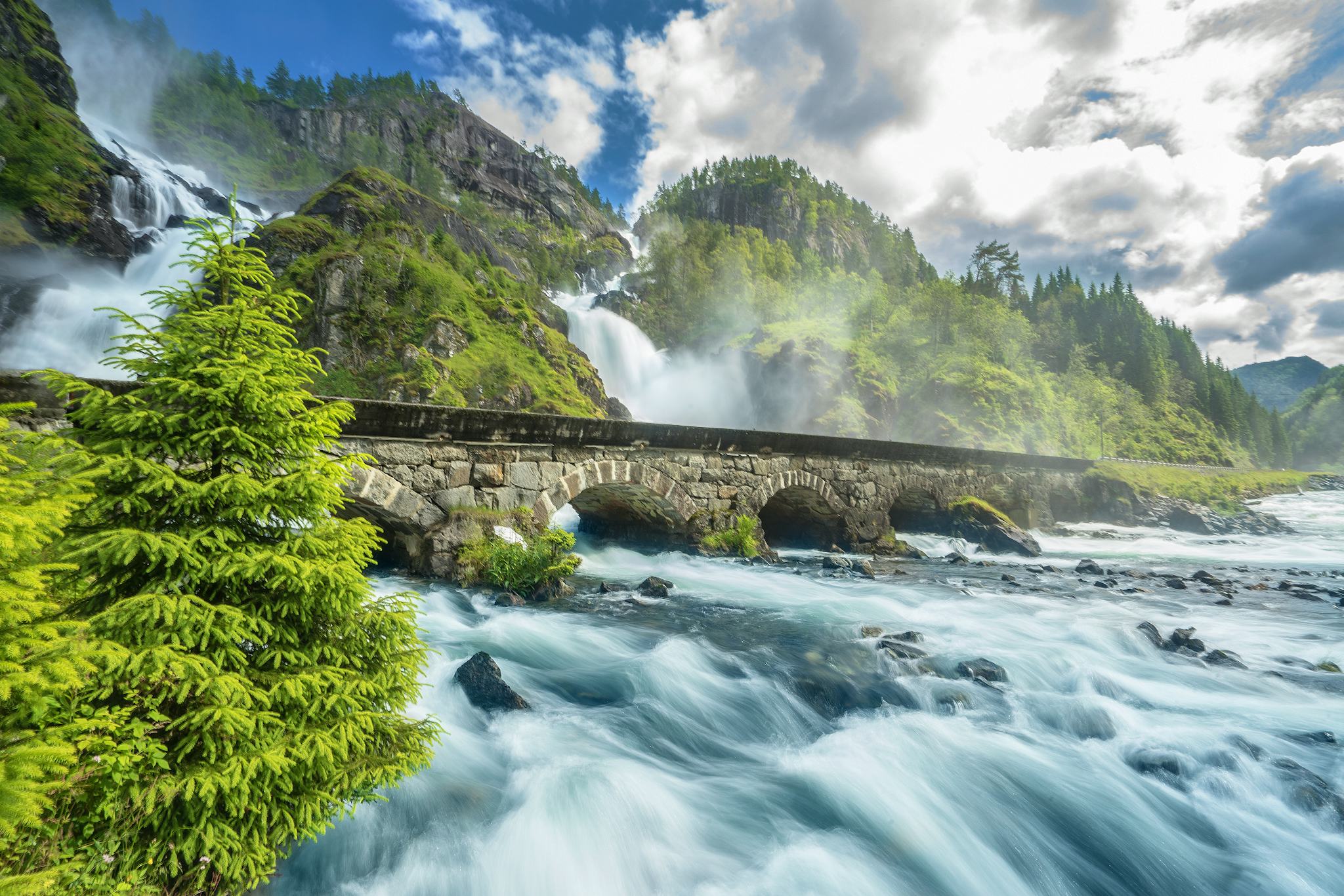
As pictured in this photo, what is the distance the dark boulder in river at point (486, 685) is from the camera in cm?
518

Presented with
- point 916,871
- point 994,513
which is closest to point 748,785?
point 916,871

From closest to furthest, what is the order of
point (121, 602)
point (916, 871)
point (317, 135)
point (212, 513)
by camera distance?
1. point (121, 602)
2. point (212, 513)
3. point (916, 871)
4. point (317, 135)

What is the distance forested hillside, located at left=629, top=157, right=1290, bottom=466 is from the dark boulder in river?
128ft

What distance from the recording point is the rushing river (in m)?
3.53

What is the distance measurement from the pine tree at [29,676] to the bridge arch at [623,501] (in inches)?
295

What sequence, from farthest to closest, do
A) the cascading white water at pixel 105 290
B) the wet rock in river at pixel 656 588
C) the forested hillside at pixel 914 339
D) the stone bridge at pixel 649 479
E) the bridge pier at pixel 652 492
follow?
the forested hillside at pixel 914 339, the cascading white water at pixel 105 290, the wet rock in river at pixel 656 588, the bridge pier at pixel 652 492, the stone bridge at pixel 649 479

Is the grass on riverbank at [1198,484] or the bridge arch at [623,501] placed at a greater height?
the grass on riverbank at [1198,484]

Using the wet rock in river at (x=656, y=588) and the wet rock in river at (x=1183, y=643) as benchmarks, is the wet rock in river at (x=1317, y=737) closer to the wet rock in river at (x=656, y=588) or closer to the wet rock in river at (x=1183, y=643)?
the wet rock in river at (x=1183, y=643)

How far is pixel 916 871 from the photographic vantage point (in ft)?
12.0

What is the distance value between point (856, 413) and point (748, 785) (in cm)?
4189

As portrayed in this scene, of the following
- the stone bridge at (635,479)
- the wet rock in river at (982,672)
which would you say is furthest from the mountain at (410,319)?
the wet rock in river at (982,672)

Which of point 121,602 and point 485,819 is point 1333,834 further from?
point 121,602

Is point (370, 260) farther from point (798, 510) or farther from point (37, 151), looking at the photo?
point (798, 510)

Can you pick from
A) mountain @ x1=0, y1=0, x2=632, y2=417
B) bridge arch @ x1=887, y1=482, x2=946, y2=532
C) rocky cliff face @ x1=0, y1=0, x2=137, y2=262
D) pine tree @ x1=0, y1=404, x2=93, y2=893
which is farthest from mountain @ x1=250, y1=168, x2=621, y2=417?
pine tree @ x1=0, y1=404, x2=93, y2=893
